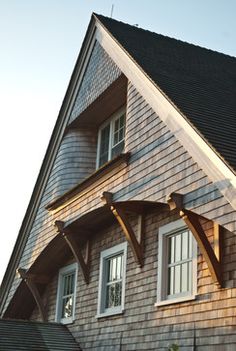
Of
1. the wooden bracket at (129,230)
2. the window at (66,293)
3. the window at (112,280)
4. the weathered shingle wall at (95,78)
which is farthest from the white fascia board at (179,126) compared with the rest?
the window at (66,293)

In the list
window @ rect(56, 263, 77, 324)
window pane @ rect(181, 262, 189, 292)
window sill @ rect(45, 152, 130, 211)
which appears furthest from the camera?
window @ rect(56, 263, 77, 324)

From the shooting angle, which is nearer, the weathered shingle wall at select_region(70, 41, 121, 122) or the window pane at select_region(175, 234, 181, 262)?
the window pane at select_region(175, 234, 181, 262)

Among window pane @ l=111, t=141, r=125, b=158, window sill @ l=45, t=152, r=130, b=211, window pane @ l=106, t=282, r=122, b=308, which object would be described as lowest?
window pane @ l=106, t=282, r=122, b=308

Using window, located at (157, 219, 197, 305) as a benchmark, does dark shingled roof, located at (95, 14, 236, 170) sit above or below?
above

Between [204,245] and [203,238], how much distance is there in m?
0.11

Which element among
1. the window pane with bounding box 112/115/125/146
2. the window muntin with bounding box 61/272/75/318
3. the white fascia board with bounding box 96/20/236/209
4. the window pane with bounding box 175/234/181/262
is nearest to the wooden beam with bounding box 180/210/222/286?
the white fascia board with bounding box 96/20/236/209

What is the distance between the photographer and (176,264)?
10422 mm

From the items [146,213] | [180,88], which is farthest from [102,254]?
[180,88]

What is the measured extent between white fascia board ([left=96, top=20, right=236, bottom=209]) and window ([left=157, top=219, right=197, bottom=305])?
5.43 ft

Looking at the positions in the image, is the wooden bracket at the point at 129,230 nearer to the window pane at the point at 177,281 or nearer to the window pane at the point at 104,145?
the window pane at the point at 177,281

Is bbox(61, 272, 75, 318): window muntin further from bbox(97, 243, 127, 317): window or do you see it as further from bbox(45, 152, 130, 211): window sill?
bbox(97, 243, 127, 317): window

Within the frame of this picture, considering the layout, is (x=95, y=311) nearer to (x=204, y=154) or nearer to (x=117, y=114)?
(x=117, y=114)

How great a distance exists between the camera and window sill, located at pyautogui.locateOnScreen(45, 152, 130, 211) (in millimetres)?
11617

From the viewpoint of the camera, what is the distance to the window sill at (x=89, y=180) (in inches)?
457
